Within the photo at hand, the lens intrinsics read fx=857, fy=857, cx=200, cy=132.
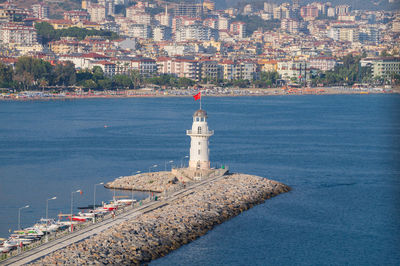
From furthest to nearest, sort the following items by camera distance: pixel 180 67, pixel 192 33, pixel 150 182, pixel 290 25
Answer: pixel 290 25 → pixel 192 33 → pixel 180 67 → pixel 150 182

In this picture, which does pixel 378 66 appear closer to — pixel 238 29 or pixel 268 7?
pixel 238 29

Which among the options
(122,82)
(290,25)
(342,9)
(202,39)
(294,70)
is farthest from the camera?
(342,9)

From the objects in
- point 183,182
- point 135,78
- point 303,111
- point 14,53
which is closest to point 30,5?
point 14,53

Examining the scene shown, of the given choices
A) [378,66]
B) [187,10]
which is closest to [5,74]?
[378,66]

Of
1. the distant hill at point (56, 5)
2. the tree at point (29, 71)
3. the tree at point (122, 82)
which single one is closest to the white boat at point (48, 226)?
the tree at point (29, 71)

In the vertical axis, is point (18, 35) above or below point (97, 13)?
below

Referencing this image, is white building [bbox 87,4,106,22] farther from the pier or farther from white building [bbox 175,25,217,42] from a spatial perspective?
the pier

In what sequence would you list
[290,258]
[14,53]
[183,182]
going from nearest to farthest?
[290,258] → [183,182] → [14,53]

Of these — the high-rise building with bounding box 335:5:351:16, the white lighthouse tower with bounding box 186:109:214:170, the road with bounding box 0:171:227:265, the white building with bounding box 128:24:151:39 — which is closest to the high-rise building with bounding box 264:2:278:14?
the high-rise building with bounding box 335:5:351:16

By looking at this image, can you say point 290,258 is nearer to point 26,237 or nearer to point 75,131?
point 26,237
